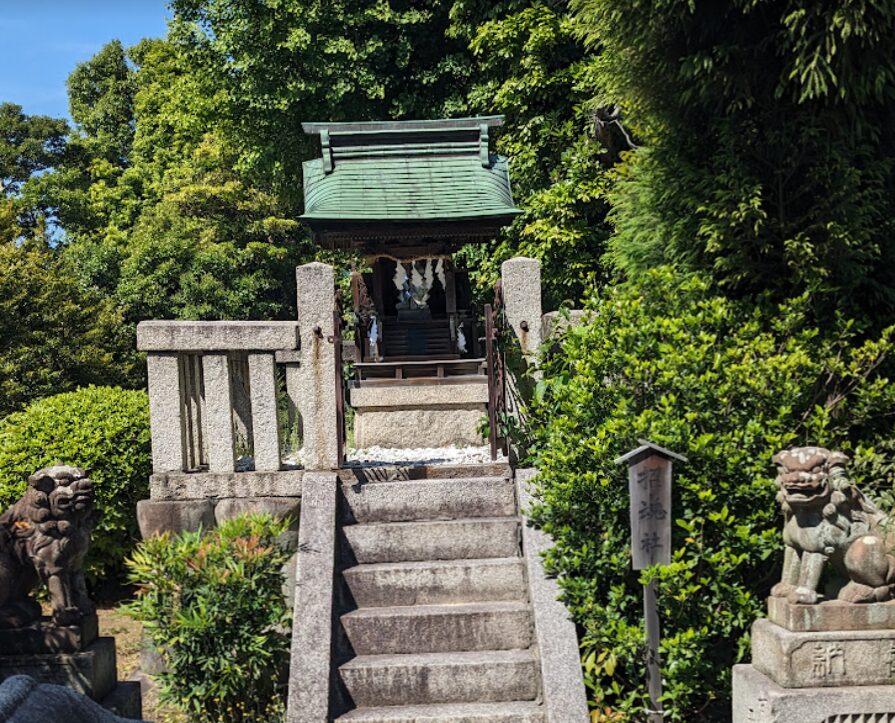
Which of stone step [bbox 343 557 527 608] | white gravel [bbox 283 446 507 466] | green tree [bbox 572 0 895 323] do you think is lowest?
stone step [bbox 343 557 527 608]

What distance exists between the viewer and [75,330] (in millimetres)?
15305

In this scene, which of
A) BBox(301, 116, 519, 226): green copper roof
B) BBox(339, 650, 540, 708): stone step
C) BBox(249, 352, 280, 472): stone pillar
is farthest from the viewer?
BBox(301, 116, 519, 226): green copper roof

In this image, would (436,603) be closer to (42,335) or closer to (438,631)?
(438,631)

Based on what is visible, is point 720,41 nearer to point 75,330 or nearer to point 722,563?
point 722,563

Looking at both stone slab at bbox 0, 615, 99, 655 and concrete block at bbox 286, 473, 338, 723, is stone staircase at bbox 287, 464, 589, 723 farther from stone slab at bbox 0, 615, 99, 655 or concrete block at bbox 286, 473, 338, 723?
stone slab at bbox 0, 615, 99, 655

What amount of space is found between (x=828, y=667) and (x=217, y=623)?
384 centimetres

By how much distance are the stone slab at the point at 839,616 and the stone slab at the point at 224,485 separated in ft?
13.3

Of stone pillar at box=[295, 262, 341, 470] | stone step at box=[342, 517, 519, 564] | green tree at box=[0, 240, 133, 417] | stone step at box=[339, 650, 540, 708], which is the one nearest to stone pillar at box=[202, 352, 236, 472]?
stone pillar at box=[295, 262, 341, 470]

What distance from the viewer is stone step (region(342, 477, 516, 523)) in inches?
300

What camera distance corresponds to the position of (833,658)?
554 centimetres

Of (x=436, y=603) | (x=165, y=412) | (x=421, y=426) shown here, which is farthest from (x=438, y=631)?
(x=421, y=426)

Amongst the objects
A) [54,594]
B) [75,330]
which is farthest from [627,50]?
[75,330]

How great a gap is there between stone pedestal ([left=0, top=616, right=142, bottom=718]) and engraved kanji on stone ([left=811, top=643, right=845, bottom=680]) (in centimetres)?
440

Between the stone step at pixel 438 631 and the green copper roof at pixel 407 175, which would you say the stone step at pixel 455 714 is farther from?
the green copper roof at pixel 407 175
